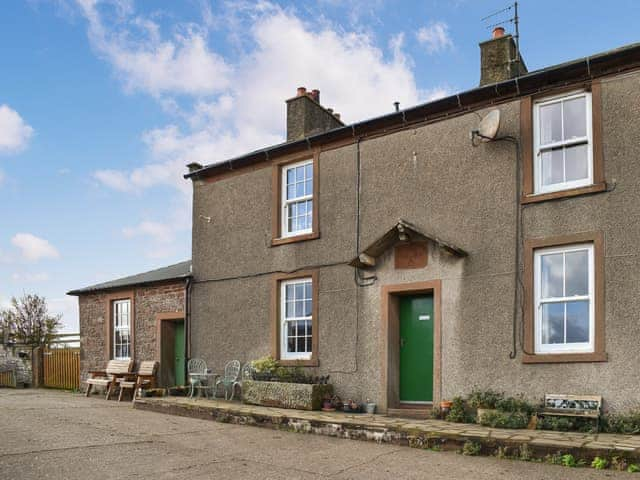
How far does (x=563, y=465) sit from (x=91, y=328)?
593 inches

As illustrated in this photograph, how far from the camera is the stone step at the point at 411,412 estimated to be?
11.4m

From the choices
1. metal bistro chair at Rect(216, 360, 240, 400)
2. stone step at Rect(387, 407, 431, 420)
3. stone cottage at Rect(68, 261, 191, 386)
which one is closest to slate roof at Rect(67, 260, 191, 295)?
stone cottage at Rect(68, 261, 191, 386)

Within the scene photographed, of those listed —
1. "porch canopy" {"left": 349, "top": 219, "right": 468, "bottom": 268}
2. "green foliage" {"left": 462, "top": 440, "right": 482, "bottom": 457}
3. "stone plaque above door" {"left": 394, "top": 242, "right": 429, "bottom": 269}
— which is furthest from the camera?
"stone plaque above door" {"left": 394, "top": 242, "right": 429, "bottom": 269}

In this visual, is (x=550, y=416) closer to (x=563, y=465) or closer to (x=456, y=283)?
(x=563, y=465)

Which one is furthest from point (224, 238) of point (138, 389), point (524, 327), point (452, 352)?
point (524, 327)

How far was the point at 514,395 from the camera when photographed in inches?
408

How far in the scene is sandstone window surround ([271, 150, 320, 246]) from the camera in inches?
547

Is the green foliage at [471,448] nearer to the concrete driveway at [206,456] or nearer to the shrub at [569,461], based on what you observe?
the concrete driveway at [206,456]

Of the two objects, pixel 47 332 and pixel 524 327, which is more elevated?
pixel 524 327

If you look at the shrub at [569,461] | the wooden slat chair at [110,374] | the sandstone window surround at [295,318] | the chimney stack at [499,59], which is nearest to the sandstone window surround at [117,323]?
the wooden slat chair at [110,374]

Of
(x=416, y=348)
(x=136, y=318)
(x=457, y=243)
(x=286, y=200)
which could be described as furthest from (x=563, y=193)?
(x=136, y=318)

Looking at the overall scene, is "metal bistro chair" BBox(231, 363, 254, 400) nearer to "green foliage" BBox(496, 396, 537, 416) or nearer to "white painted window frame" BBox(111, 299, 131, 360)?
"white painted window frame" BBox(111, 299, 131, 360)

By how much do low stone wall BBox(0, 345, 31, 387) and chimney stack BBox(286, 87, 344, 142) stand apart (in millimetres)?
13453

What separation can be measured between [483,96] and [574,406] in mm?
5420
